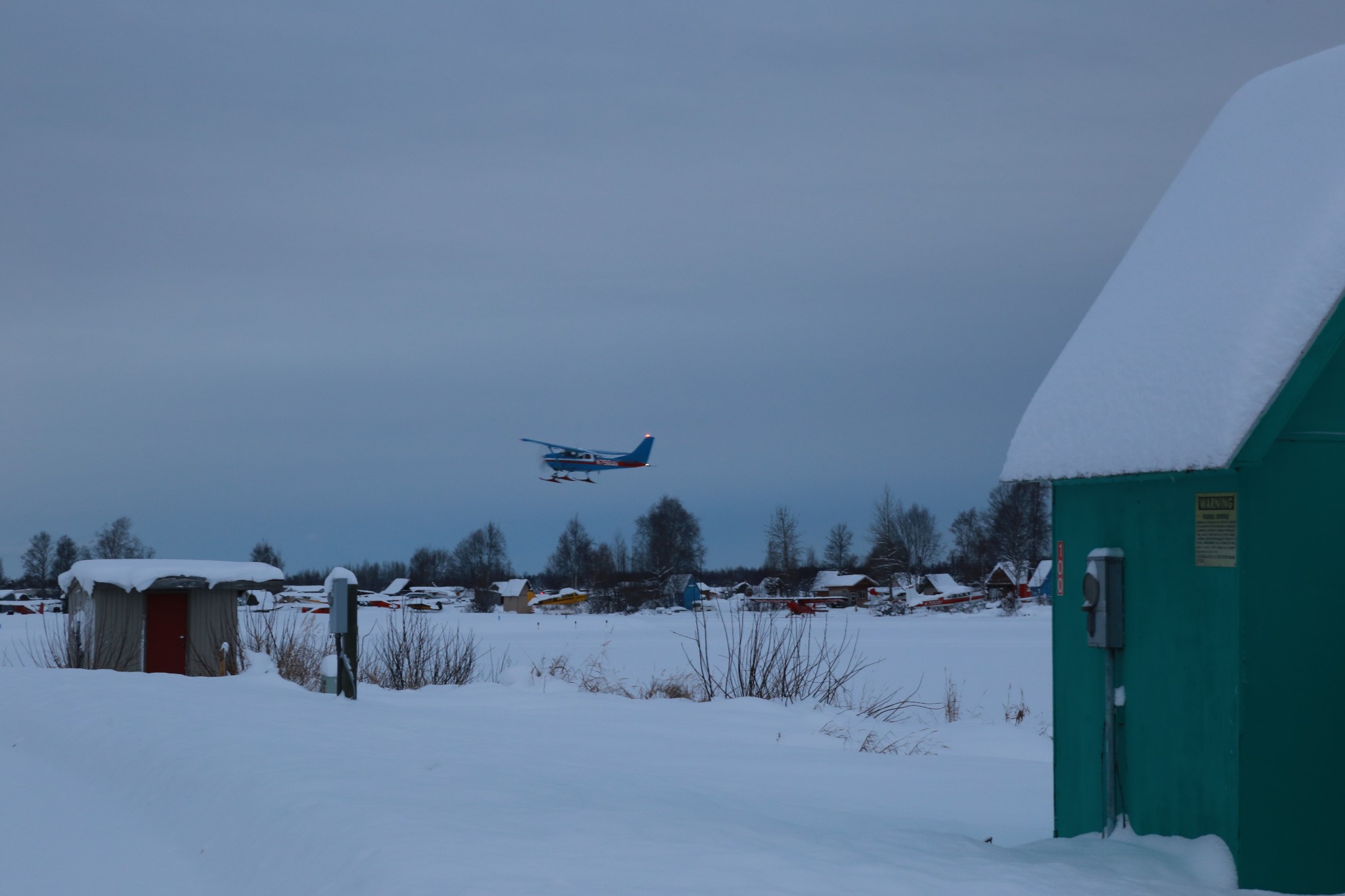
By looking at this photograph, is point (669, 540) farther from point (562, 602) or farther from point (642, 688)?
point (642, 688)

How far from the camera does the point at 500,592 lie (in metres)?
87.3

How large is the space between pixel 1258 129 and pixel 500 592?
276 ft

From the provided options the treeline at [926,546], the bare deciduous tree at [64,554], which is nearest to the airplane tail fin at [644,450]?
the treeline at [926,546]

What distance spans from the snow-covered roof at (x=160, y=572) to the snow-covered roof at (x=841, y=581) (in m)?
83.3

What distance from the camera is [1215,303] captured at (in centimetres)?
512

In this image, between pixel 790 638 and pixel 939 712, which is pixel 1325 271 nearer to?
pixel 790 638

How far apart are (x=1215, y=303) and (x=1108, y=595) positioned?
1.46m

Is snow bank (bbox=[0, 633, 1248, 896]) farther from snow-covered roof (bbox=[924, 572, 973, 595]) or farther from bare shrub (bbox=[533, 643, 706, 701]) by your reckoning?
snow-covered roof (bbox=[924, 572, 973, 595])

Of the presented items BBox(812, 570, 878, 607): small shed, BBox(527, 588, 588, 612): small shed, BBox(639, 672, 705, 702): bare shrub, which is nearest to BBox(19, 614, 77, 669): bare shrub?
BBox(639, 672, 705, 702): bare shrub

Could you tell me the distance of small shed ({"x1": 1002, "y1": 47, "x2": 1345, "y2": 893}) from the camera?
15.2ft

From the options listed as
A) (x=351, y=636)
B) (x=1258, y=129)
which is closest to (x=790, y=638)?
(x=351, y=636)

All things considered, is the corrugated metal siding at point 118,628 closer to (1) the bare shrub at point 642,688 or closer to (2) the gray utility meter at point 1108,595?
(1) the bare shrub at point 642,688

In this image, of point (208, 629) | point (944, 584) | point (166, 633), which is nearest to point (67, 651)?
point (166, 633)

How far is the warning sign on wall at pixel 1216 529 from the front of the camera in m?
4.66
